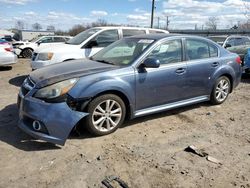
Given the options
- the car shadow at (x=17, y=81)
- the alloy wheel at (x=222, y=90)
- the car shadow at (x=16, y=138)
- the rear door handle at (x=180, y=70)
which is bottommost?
the car shadow at (x=16, y=138)

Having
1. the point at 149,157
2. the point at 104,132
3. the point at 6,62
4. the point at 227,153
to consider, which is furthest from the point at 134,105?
the point at 6,62

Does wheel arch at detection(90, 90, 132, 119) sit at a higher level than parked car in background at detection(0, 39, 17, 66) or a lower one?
lower

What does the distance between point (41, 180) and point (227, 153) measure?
257 centimetres

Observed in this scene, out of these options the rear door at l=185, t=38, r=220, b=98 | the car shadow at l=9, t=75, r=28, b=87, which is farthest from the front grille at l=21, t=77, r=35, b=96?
the car shadow at l=9, t=75, r=28, b=87

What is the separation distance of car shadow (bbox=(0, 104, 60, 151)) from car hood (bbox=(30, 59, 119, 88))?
2.79 ft

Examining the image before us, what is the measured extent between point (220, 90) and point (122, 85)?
2.78 meters

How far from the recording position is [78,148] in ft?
13.3

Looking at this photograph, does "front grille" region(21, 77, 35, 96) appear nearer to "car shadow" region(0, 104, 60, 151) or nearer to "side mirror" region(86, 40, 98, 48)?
"car shadow" region(0, 104, 60, 151)

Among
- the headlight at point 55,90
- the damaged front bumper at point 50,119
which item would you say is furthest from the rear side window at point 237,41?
the damaged front bumper at point 50,119

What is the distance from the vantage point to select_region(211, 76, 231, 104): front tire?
19.9 ft

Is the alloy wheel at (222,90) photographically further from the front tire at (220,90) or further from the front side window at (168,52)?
the front side window at (168,52)

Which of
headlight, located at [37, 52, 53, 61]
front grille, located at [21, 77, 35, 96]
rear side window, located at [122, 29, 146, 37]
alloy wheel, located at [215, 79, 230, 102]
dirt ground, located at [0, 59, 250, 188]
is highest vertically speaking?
rear side window, located at [122, 29, 146, 37]

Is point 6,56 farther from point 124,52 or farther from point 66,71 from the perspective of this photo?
point 66,71

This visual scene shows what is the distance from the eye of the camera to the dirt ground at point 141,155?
10.8 feet
